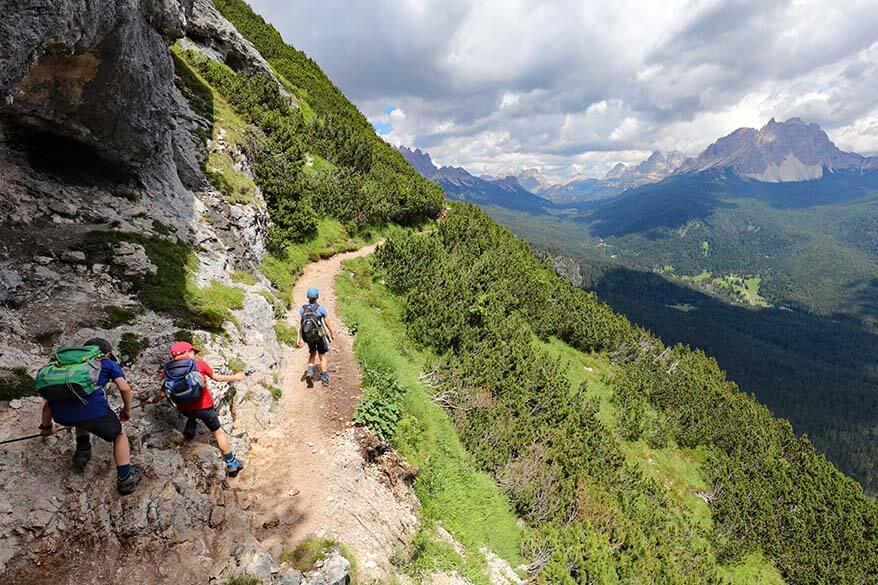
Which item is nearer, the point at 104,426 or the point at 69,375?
the point at 69,375

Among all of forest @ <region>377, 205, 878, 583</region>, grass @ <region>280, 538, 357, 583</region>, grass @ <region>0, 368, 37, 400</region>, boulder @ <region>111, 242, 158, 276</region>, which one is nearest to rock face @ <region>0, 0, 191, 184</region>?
boulder @ <region>111, 242, 158, 276</region>

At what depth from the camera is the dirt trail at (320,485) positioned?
26.7 feet

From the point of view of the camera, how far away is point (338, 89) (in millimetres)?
47438

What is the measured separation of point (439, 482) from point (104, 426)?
800cm

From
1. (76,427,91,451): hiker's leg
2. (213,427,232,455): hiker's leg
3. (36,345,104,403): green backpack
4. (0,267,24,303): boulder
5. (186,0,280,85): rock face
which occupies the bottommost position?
(213,427,232,455): hiker's leg

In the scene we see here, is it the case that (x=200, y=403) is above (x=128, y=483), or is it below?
above

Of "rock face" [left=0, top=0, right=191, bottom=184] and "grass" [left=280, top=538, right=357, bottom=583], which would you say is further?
"rock face" [left=0, top=0, right=191, bottom=184]

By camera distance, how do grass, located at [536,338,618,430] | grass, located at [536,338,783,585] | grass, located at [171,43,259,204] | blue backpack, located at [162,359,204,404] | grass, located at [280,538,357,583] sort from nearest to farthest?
grass, located at [280,538,357,583]
blue backpack, located at [162,359,204,404]
grass, located at [171,43,259,204]
grass, located at [536,338,783,585]
grass, located at [536,338,618,430]

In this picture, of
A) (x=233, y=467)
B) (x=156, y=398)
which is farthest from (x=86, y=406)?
(x=233, y=467)

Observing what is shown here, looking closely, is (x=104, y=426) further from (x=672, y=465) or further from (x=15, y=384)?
(x=672, y=465)

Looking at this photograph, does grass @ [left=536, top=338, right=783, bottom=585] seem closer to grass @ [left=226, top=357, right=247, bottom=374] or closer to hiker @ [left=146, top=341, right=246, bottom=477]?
grass @ [left=226, top=357, right=247, bottom=374]

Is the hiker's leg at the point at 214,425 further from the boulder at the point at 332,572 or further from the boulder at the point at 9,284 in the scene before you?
the boulder at the point at 9,284

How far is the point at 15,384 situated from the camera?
23.2 ft

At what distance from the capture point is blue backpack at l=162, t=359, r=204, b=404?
7.64 meters
